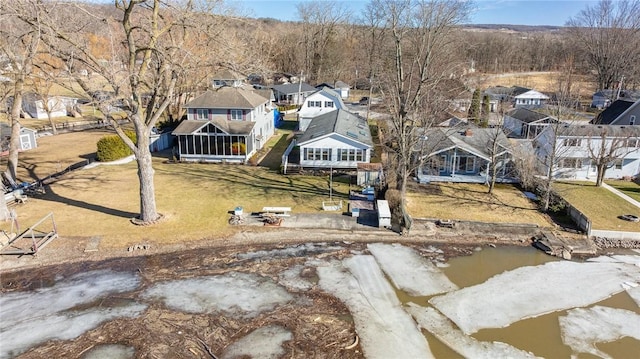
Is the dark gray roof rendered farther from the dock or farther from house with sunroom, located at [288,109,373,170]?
house with sunroom, located at [288,109,373,170]

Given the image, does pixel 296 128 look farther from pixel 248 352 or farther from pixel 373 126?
pixel 248 352

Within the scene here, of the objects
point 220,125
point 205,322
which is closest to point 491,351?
point 205,322

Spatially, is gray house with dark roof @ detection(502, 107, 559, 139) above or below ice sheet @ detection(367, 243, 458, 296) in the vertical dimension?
above

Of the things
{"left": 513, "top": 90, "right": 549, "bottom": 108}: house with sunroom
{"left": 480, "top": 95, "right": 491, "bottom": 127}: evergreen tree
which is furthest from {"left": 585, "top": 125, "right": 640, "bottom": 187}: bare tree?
{"left": 513, "top": 90, "right": 549, "bottom": 108}: house with sunroom

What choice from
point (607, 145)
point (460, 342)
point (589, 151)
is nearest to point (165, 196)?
point (460, 342)

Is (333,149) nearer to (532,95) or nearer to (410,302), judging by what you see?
(410,302)

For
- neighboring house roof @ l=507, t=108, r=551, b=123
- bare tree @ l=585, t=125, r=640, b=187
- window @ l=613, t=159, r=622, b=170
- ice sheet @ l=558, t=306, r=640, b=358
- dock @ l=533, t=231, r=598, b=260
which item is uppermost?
neighboring house roof @ l=507, t=108, r=551, b=123

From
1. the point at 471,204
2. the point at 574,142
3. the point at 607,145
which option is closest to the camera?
the point at 471,204

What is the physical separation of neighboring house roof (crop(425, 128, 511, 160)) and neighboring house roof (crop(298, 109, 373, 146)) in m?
4.67

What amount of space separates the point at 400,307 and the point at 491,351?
3242 mm

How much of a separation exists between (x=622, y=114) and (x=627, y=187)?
12.9 meters

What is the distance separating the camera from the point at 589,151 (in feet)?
95.9

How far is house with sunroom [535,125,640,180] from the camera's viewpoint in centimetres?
2901

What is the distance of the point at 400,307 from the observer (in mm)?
14906
